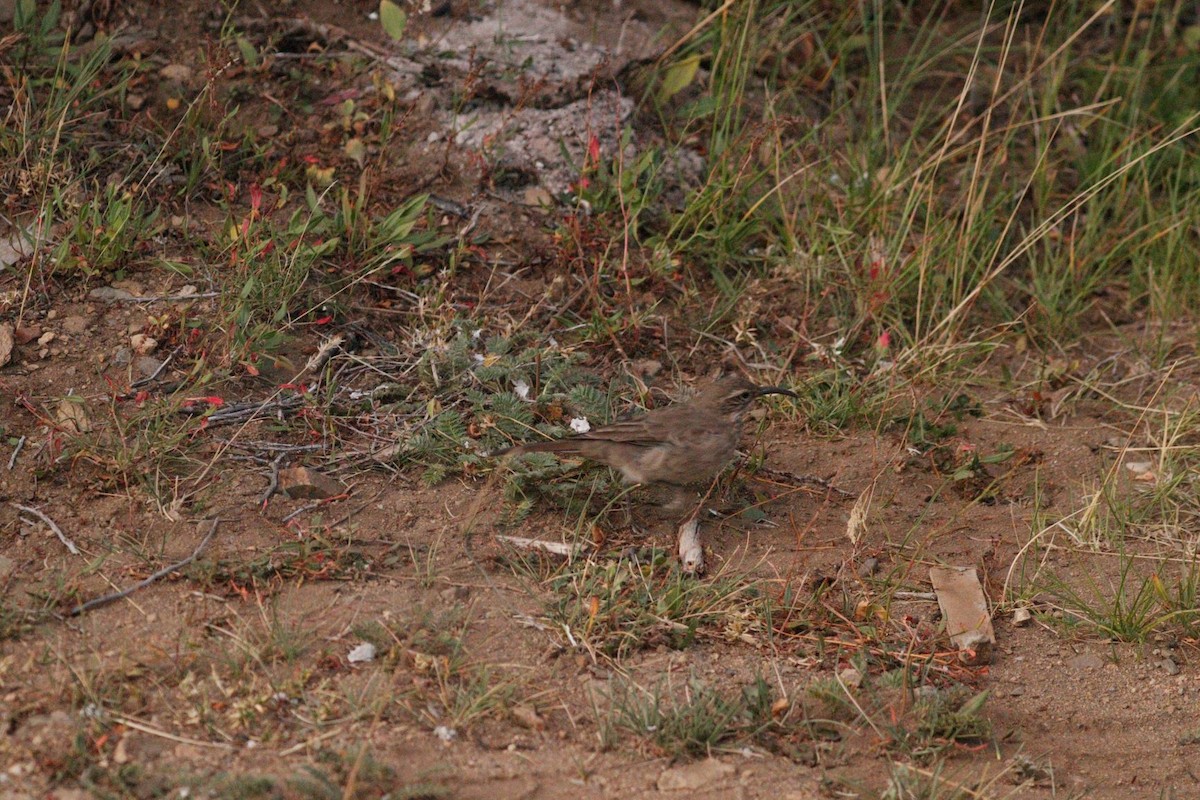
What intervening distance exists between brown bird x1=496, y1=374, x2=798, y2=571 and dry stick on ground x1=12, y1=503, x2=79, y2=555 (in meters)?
1.68

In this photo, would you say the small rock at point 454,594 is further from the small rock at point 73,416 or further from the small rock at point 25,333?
the small rock at point 25,333

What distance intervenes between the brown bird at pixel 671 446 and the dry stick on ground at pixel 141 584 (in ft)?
4.06

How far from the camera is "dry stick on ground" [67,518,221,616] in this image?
4.55m

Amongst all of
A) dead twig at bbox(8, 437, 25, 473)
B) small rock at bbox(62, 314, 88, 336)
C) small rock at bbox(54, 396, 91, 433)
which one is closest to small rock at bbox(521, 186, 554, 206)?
small rock at bbox(62, 314, 88, 336)

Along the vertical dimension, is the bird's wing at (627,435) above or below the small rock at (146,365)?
above

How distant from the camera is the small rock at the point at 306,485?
5336mm

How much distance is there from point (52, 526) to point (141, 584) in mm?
508

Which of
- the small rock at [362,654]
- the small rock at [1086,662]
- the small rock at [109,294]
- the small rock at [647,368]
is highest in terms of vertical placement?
the small rock at [109,294]

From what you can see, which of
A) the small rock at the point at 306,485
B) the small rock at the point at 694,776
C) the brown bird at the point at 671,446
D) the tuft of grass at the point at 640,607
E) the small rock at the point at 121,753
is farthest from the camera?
the brown bird at the point at 671,446

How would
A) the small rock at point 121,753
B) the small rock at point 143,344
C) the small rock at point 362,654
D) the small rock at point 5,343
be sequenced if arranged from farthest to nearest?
the small rock at point 143,344 < the small rock at point 5,343 < the small rock at point 362,654 < the small rock at point 121,753

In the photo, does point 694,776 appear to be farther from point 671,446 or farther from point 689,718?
point 671,446

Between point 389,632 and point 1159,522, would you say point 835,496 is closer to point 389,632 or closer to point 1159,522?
point 1159,522

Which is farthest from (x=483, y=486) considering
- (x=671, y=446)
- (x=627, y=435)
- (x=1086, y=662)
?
(x=1086, y=662)

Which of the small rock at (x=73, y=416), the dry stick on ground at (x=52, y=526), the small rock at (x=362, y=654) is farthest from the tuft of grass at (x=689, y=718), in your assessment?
the small rock at (x=73, y=416)
